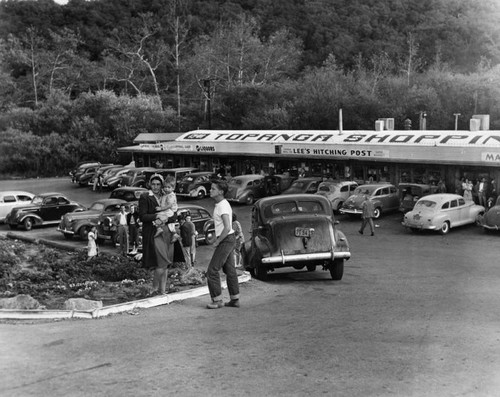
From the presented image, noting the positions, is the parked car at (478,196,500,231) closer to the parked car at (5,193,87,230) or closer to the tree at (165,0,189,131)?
the parked car at (5,193,87,230)

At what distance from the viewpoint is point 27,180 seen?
4906cm

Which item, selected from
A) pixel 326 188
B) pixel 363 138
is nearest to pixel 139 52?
pixel 363 138

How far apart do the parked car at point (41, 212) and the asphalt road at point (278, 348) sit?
1792cm

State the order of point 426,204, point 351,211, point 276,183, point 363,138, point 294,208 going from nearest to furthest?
1. point 294,208
2. point 426,204
3. point 351,211
4. point 363,138
5. point 276,183

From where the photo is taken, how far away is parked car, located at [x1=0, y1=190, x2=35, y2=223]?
92.6ft

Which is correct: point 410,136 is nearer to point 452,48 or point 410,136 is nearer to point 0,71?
point 452,48

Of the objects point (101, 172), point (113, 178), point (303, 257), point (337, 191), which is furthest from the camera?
point (101, 172)

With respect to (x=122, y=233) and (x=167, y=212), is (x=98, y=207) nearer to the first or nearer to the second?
(x=122, y=233)

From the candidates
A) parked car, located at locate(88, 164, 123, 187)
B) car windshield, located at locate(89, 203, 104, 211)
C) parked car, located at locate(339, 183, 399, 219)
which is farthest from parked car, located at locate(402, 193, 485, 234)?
parked car, located at locate(88, 164, 123, 187)

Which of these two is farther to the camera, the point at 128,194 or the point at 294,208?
the point at 128,194

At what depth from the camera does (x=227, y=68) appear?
7281 centimetres

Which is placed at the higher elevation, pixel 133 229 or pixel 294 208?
pixel 294 208

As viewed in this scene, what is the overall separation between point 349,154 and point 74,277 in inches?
790

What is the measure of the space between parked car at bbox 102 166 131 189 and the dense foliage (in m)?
11.5
